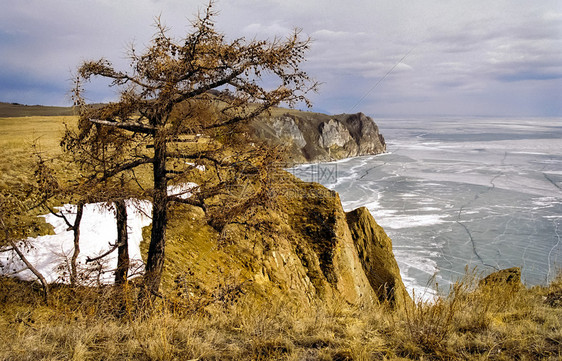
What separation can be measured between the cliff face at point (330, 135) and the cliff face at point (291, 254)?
83.6 meters

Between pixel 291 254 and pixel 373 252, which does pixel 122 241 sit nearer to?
pixel 291 254

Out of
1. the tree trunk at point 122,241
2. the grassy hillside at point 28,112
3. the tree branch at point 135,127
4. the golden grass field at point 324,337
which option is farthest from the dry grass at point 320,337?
the grassy hillside at point 28,112

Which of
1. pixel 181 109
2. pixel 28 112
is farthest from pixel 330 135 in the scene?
pixel 181 109

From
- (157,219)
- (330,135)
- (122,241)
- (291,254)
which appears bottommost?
(291,254)

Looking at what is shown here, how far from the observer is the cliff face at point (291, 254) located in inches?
328

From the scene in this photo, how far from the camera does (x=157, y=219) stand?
650 cm

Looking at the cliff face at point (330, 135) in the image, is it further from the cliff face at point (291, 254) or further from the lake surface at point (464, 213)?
the cliff face at point (291, 254)

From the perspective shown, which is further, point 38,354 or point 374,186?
point 374,186

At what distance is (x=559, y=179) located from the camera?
5766cm

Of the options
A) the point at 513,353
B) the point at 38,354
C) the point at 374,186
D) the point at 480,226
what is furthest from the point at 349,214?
the point at 374,186

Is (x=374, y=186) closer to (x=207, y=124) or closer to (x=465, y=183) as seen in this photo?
(x=465, y=183)

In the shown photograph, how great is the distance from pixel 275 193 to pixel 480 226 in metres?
37.3

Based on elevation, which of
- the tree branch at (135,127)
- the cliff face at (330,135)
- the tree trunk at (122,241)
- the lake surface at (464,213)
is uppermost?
the cliff face at (330,135)

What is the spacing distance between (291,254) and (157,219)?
6988mm
